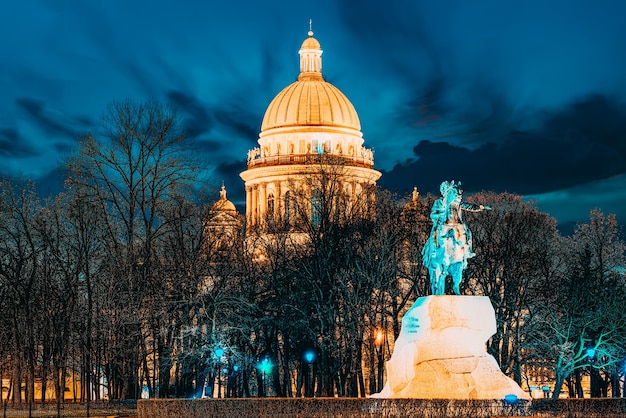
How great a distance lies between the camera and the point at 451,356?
37.3 meters

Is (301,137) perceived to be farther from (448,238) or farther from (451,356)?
(451,356)

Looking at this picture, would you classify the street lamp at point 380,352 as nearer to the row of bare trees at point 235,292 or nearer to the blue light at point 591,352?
the row of bare trees at point 235,292

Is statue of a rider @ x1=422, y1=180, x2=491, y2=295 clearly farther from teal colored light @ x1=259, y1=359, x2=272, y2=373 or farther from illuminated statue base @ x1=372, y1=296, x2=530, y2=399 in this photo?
teal colored light @ x1=259, y1=359, x2=272, y2=373

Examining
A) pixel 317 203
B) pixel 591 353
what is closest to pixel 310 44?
pixel 317 203

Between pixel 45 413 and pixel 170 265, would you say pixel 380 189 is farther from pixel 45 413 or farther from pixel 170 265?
pixel 45 413

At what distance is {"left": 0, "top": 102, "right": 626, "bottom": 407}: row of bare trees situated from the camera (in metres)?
54.7

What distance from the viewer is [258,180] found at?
11512 cm

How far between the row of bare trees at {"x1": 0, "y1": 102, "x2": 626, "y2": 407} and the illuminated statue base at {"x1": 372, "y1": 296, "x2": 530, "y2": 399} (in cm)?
1841

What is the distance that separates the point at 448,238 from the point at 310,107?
3185 inches

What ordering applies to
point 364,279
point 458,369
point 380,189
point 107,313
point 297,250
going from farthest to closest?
point 380,189 → point 297,250 → point 364,279 → point 107,313 → point 458,369

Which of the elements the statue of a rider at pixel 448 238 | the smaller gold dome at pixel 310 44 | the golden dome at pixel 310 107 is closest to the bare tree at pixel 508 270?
the statue of a rider at pixel 448 238

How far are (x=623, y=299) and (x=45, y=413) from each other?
3094 cm

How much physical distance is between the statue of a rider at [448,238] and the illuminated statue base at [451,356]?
54.5 inches

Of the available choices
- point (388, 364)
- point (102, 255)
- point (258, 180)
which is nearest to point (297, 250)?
point (102, 255)
